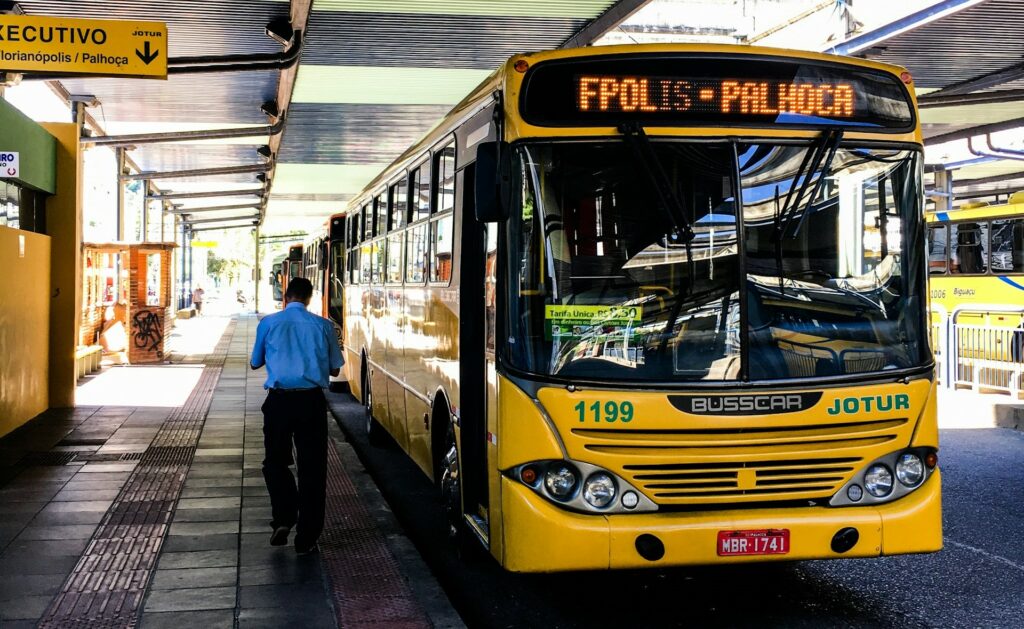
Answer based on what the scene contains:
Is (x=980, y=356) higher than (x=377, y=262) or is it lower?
lower

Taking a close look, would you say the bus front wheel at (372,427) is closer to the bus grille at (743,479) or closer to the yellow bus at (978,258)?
the bus grille at (743,479)

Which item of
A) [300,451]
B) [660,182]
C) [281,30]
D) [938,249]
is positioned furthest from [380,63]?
[938,249]

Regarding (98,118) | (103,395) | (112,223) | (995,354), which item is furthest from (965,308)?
(112,223)

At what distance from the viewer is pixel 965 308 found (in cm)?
1551

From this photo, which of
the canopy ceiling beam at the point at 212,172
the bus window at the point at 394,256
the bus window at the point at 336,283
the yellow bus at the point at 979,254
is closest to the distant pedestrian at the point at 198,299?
the canopy ceiling beam at the point at 212,172

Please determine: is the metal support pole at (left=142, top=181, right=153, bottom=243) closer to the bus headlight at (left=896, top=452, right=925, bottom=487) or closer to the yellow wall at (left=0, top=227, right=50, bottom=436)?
the yellow wall at (left=0, top=227, right=50, bottom=436)

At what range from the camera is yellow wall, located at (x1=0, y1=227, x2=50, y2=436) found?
12555 millimetres

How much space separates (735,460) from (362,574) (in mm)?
2444

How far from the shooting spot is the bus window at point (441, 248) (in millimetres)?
7271

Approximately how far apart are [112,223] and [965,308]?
71.2 ft

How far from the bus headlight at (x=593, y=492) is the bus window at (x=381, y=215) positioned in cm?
586

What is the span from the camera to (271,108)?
20.8 m

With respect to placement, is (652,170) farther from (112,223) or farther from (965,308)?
(112,223)

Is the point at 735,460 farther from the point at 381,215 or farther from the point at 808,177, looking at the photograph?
the point at 381,215
